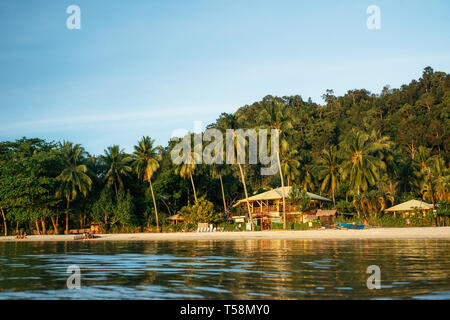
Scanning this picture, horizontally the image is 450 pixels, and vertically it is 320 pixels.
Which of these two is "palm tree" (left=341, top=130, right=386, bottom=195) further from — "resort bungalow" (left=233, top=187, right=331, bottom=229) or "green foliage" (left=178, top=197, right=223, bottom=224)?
"green foliage" (left=178, top=197, right=223, bottom=224)

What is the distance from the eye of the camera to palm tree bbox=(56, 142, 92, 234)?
2034 inches

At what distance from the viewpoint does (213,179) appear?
6003cm

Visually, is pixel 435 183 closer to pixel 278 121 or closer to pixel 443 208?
pixel 443 208

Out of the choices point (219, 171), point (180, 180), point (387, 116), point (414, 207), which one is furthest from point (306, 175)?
point (387, 116)

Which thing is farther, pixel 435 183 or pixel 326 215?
pixel 435 183

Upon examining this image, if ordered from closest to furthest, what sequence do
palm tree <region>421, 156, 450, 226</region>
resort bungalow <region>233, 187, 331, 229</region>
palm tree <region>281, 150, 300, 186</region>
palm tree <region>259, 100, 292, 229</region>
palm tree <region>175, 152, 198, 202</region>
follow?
palm tree <region>421, 156, 450, 226</region> < palm tree <region>259, 100, 292, 229</region> < resort bungalow <region>233, 187, 331, 229</region> < palm tree <region>175, 152, 198, 202</region> < palm tree <region>281, 150, 300, 186</region>

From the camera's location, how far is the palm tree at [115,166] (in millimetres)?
55156

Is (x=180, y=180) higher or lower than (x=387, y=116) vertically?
lower

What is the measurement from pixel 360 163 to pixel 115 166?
97.7 ft

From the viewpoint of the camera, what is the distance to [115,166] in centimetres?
5534

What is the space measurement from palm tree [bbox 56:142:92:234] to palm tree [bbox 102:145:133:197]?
119 inches

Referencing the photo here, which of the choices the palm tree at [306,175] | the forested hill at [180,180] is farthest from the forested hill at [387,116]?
the palm tree at [306,175]

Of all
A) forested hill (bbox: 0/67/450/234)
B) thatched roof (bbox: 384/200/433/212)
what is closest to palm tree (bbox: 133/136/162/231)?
forested hill (bbox: 0/67/450/234)
